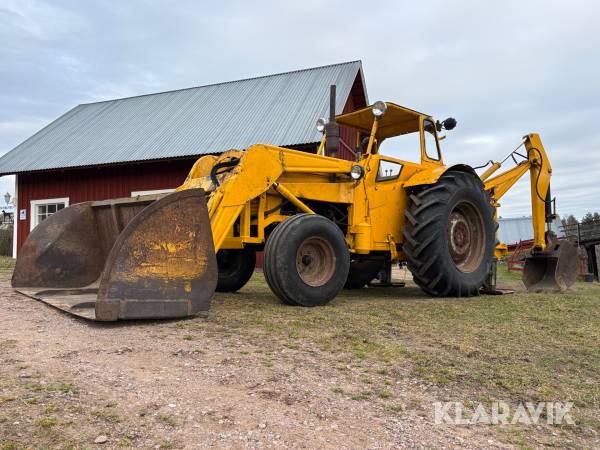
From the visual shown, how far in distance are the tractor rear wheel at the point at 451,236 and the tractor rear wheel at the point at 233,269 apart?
7.32 feet

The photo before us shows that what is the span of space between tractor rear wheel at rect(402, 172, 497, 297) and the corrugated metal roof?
20.8 ft

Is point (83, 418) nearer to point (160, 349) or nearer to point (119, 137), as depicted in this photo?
point (160, 349)

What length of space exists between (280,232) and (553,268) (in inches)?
240

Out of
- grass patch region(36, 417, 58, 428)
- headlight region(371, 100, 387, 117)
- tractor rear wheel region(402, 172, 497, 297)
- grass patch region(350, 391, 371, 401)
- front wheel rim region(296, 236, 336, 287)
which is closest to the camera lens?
grass patch region(36, 417, 58, 428)

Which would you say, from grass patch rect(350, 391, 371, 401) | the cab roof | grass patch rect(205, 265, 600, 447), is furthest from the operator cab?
grass patch rect(350, 391, 371, 401)

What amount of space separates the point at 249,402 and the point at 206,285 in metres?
1.99

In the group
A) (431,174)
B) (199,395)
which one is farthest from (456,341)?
(431,174)

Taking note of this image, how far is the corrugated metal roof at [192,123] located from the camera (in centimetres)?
1481

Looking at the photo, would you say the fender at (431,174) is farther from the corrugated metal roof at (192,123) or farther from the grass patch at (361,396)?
the corrugated metal roof at (192,123)

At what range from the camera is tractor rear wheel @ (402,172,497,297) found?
6770 millimetres

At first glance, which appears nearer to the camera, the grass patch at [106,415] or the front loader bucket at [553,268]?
the grass patch at [106,415]

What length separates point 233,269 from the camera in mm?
7293

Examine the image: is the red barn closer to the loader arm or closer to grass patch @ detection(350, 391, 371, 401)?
the loader arm

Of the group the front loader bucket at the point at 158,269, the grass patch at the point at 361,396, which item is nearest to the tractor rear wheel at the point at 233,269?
the front loader bucket at the point at 158,269
